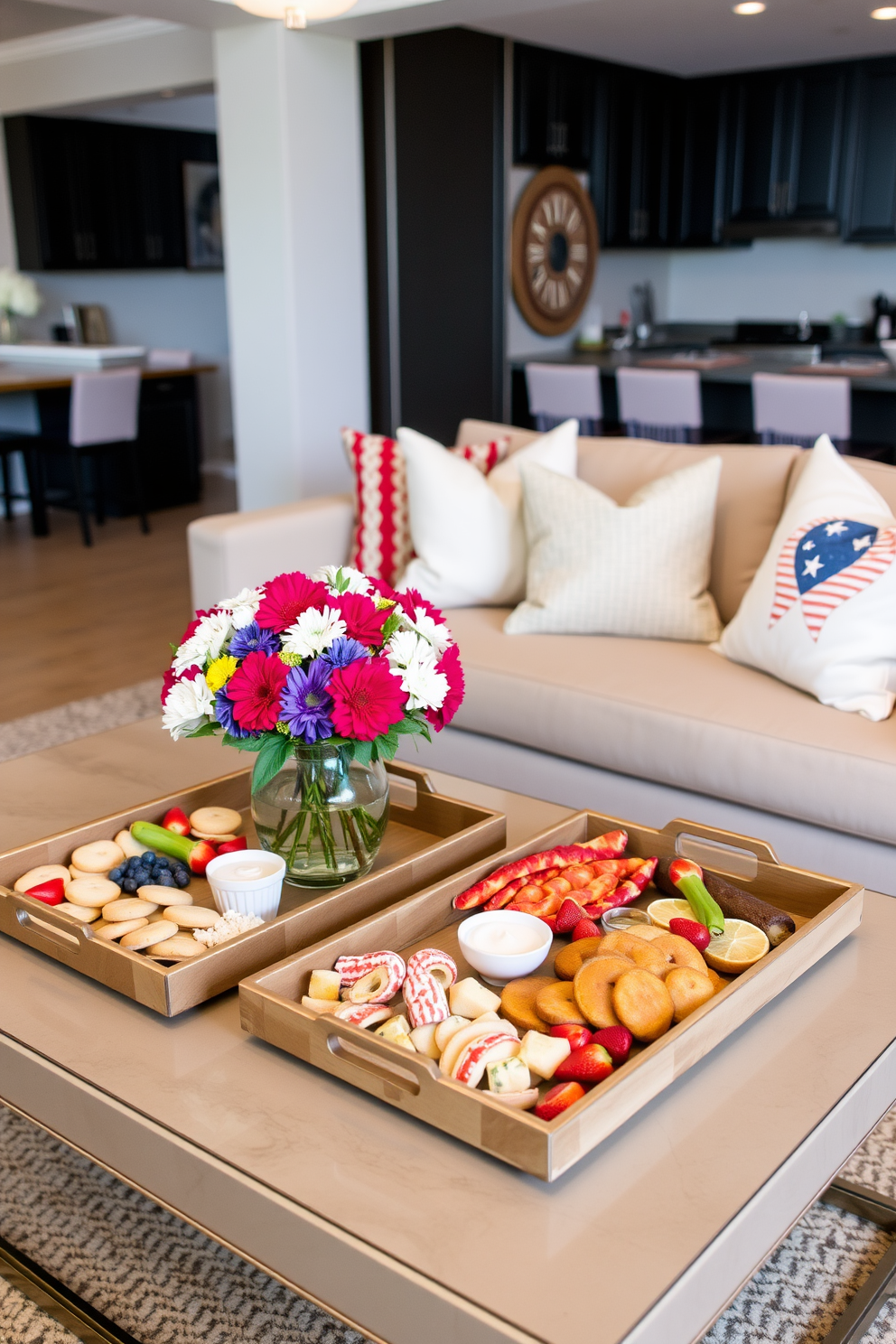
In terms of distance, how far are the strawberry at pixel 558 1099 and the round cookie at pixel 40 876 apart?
2.47 ft

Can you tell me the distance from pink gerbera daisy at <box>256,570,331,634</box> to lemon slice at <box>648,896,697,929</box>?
573 mm

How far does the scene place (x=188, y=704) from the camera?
1.52 meters

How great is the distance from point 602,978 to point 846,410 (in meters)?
3.30

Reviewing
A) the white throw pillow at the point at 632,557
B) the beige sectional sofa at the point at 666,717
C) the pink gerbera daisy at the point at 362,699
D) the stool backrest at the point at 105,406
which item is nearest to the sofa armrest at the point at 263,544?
the beige sectional sofa at the point at 666,717

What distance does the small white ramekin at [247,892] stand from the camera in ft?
4.83

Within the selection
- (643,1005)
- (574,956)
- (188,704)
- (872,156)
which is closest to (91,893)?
(188,704)

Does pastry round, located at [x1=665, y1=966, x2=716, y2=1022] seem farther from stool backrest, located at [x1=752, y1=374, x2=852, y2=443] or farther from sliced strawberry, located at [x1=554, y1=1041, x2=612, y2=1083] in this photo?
stool backrest, located at [x1=752, y1=374, x2=852, y2=443]

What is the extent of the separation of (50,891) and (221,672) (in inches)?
14.8

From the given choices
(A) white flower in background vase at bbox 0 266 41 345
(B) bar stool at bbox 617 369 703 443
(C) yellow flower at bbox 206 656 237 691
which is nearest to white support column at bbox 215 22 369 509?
(B) bar stool at bbox 617 369 703 443

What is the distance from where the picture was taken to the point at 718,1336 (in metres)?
1.45

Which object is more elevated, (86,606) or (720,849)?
(720,849)

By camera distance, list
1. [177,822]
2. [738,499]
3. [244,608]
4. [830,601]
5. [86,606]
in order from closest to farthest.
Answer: [244,608]
[177,822]
[830,601]
[738,499]
[86,606]

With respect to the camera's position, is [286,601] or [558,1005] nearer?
[558,1005]

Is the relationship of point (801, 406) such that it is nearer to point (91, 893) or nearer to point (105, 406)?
point (91, 893)
